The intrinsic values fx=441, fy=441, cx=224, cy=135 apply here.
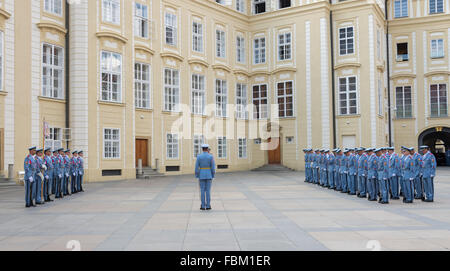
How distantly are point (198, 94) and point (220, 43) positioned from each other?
4.97 m

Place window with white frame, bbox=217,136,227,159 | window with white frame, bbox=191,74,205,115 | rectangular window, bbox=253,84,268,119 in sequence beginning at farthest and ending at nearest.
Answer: rectangular window, bbox=253,84,268,119
window with white frame, bbox=217,136,227,159
window with white frame, bbox=191,74,205,115

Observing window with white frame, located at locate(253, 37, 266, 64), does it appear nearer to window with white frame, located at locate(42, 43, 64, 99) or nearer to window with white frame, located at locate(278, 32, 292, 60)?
window with white frame, located at locate(278, 32, 292, 60)

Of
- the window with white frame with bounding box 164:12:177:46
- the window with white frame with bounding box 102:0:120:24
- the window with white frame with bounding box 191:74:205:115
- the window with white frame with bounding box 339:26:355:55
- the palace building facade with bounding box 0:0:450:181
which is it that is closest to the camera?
the palace building facade with bounding box 0:0:450:181

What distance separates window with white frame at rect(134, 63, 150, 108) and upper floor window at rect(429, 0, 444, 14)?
87.2 feet

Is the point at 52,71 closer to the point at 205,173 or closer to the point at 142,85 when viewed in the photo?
the point at 142,85

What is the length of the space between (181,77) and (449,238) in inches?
984

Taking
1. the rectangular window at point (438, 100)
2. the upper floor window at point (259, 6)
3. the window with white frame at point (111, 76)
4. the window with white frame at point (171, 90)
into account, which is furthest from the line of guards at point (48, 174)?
the rectangular window at point (438, 100)

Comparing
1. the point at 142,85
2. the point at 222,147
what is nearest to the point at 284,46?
the point at 222,147

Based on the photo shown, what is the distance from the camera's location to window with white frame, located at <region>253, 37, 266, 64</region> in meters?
37.5

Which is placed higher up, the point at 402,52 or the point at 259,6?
the point at 259,6

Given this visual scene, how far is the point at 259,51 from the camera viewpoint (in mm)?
37625

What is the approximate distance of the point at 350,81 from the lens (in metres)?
34.6

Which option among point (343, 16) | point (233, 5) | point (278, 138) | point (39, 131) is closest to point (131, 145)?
point (39, 131)

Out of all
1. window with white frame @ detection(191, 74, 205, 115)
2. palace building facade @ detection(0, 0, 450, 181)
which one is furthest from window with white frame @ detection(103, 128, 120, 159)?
window with white frame @ detection(191, 74, 205, 115)
